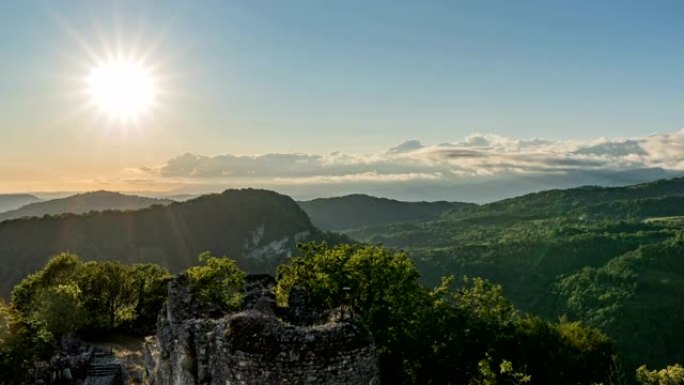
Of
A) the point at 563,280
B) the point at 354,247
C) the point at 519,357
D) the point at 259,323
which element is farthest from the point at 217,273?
the point at 563,280

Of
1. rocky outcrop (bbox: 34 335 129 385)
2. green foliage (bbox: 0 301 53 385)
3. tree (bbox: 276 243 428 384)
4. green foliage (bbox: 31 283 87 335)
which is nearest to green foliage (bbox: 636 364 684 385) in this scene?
tree (bbox: 276 243 428 384)

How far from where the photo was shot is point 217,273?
147 ft

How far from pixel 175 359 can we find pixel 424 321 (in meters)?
13.8

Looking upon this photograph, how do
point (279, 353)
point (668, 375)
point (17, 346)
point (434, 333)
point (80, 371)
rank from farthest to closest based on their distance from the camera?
point (80, 371) < point (17, 346) < point (434, 333) < point (668, 375) < point (279, 353)

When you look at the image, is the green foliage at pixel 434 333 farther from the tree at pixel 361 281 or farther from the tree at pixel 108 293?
the tree at pixel 108 293

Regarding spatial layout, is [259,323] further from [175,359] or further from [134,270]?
[134,270]

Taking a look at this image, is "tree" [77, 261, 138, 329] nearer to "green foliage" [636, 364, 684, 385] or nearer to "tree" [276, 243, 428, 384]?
"tree" [276, 243, 428, 384]

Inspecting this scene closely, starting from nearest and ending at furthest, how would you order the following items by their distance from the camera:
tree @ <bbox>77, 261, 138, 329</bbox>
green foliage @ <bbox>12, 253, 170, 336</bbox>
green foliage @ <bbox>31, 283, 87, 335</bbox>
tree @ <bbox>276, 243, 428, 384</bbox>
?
tree @ <bbox>276, 243, 428, 384</bbox>, green foliage @ <bbox>31, 283, 87, 335</bbox>, green foliage @ <bbox>12, 253, 170, 336</bbox>, tree @ <bbox>77, 261, 138, 329</bbox>

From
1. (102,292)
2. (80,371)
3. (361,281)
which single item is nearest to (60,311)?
(102,292)

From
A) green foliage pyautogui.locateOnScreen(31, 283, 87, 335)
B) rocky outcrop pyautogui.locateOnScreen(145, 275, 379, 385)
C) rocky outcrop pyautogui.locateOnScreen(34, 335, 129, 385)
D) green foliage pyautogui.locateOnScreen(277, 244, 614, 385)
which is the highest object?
rocky outcrop pyautogui.locateOnScreen(145, 275, 379, 385)

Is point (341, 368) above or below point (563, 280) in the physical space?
above

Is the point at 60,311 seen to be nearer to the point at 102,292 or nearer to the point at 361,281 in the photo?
the point at 102,292

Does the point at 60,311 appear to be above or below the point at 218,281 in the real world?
below

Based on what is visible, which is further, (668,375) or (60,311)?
(60,311)
